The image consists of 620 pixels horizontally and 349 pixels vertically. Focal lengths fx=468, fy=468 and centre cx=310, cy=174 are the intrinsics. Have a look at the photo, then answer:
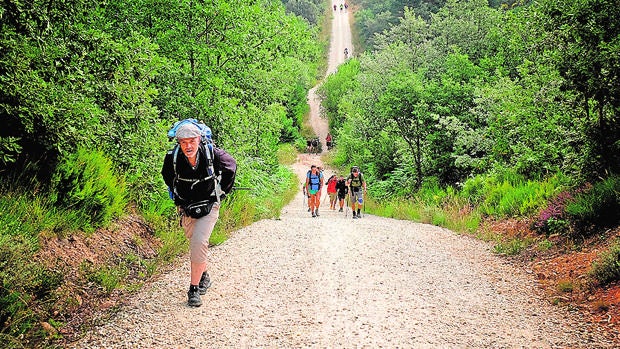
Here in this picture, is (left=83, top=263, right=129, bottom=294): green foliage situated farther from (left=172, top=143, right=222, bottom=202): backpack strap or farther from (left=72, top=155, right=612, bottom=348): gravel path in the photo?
(left=172, top=143, right=222, bottom=202): backpack strap

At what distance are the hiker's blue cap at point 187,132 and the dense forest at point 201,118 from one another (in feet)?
3.80

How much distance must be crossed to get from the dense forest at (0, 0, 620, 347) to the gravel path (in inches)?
34.2

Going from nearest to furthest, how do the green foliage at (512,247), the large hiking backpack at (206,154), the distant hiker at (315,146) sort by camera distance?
the large hiking backpack at (206,154) < the green foliage at (512,247) < the distant hiker at (315,146)

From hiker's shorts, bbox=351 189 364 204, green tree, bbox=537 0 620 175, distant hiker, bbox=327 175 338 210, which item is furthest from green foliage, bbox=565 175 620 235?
distant hiker, bbox=327 175 338 210

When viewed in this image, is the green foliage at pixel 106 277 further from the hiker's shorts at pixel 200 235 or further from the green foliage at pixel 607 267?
the green foliage at pixel 607 267

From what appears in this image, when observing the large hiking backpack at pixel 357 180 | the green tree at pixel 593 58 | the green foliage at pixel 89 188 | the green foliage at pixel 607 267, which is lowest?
the large hiking backpack at pixel 357 180

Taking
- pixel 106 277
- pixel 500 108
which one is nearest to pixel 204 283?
pixel 106 277

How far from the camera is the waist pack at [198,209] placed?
17.2 ft

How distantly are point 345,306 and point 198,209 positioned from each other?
2.04 meters

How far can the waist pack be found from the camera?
17.2ft

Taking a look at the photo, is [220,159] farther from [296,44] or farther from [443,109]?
[443,109]

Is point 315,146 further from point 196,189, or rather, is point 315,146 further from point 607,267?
point 196,189

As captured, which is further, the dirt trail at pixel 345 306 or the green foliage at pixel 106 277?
the green foliage at pixel 106 277

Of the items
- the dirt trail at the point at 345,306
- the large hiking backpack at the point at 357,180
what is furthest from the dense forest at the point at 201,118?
the large hiking backpack at the point at 357,180
